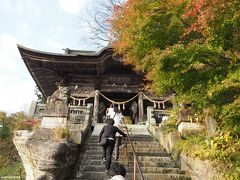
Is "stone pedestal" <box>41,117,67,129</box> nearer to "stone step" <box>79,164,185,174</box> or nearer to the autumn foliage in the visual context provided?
"stone step" <box>79,164,185,174</box>

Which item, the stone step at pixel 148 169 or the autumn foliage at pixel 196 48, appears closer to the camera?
the autumn foliage at pixel 196 48

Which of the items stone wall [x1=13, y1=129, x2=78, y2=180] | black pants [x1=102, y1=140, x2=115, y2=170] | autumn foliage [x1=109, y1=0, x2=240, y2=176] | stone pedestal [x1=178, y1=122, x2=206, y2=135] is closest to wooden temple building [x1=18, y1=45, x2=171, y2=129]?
stone pedestal [x1=178, y1=122, x2=206, y2=135]

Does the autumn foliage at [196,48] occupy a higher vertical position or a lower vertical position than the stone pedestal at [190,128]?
higher

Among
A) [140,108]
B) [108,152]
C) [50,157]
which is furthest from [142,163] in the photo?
[140,108]

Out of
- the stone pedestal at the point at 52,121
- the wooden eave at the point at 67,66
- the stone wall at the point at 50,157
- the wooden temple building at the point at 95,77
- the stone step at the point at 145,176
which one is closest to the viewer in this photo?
the stone wall at the point at 50,157

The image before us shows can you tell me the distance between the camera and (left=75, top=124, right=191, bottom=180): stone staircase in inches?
306

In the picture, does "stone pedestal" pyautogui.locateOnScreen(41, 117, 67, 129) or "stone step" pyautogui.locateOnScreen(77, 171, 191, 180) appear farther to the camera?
"stone pedestal" pyautogui.locateOnScreen(41, 117, 67, 129)

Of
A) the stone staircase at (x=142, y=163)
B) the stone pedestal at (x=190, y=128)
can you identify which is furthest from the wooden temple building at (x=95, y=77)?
the stone pedestal at (x=190, y=128)

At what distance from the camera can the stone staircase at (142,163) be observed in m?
7.78

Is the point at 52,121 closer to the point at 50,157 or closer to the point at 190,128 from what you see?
the point at 50,157

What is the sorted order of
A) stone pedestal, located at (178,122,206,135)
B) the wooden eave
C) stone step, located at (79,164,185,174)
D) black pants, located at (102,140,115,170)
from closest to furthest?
black pants, located at (102,140,115,170) < stone step, located at (79,164,185,174) < stone pedestal, located at (178,122,206,135) < the wooden eave

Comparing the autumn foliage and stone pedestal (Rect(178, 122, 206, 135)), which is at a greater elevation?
the autumn foliage

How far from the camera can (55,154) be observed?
7.19m

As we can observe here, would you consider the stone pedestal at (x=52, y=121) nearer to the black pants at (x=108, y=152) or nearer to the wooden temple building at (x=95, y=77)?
the black pants at (x=108, y=152)
